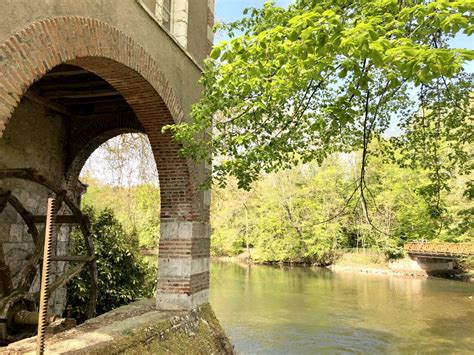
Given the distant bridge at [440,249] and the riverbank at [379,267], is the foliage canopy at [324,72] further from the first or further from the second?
the riverbank at [379,267]

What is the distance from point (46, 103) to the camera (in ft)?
21.7

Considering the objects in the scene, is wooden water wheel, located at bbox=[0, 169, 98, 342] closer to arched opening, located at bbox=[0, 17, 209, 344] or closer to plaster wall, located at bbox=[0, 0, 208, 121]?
arched opening, located at bbox=[0, 17, 209, 344]

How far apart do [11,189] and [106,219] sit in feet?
10.0

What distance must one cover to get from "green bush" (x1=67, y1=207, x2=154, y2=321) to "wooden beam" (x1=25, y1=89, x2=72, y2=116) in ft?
6.19

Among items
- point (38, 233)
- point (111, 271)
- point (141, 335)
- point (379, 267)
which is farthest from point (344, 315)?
point (379, 267)

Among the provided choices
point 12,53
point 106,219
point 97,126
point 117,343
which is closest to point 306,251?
point 106,219

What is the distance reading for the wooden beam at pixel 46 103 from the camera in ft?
20.3

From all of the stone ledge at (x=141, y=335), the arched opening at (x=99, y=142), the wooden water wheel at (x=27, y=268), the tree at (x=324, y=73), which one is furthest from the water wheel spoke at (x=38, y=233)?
the tree at (x=324, y=73)

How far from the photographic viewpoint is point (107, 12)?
4.08 metres

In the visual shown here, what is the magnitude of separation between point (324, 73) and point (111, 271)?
5716 mm

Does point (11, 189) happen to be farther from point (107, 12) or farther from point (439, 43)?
point (439, 43)

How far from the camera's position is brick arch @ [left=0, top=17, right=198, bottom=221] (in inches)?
118

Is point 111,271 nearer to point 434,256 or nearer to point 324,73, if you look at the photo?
point 324,73

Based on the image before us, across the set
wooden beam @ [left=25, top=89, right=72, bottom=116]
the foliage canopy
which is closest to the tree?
the foliage canopy
